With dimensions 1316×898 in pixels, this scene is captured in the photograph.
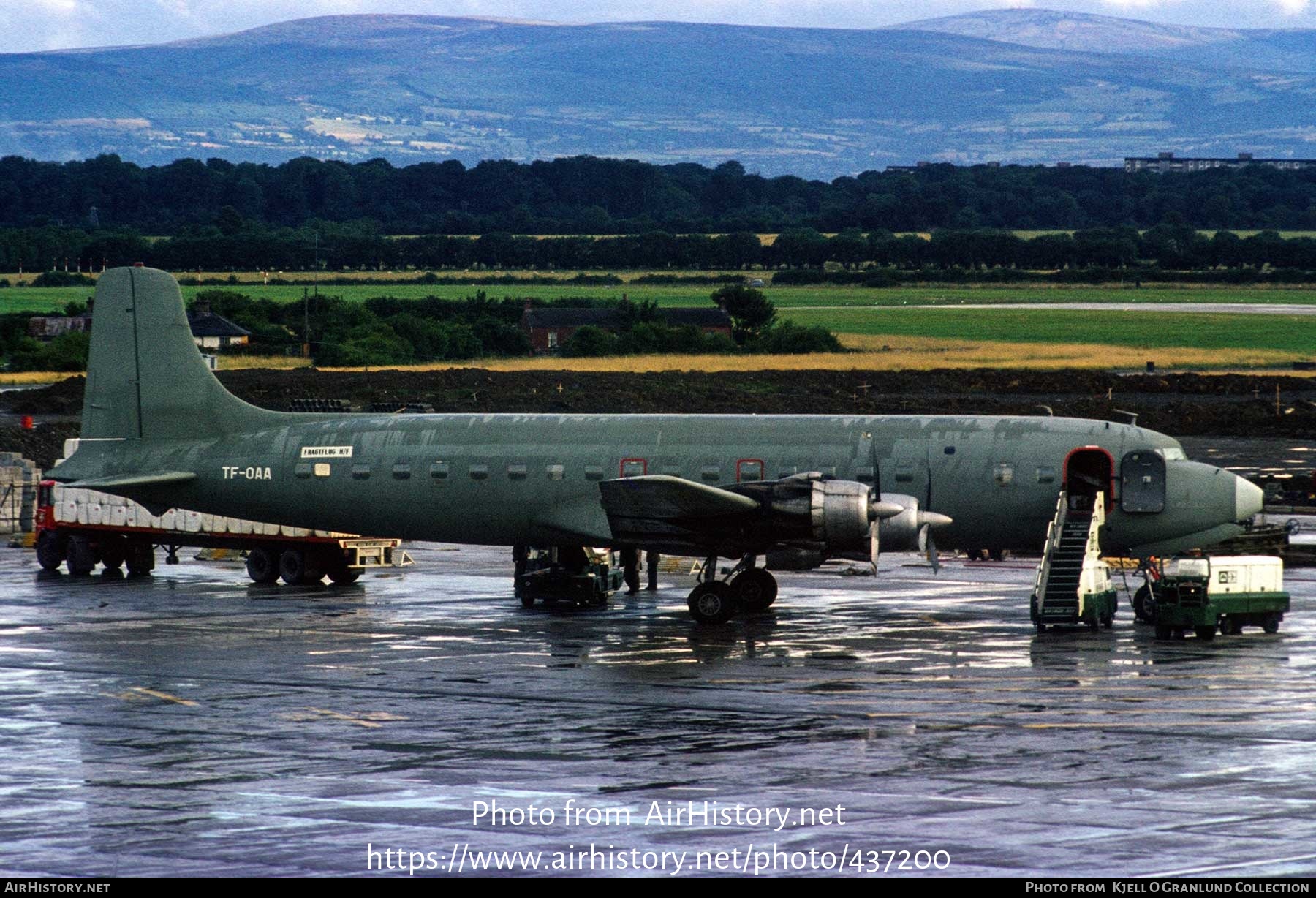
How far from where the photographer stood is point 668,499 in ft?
132

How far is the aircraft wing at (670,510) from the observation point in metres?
39.4

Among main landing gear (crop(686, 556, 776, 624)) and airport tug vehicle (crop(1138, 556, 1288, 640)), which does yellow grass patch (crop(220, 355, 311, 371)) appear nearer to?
main landing gear (crop(686, 556, 776, 624))

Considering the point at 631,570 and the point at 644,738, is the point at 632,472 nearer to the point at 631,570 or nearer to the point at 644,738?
the point at 631,570

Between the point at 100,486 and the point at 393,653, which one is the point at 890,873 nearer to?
the point at 393,653

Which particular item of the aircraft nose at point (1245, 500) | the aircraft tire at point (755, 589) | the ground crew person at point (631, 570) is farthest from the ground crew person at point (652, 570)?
the aircraft nose at point (1245, 500)

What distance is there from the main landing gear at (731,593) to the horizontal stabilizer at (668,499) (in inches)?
70.8

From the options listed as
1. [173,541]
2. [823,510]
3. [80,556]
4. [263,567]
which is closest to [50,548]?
[80,556]

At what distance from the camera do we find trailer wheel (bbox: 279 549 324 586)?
49.2m

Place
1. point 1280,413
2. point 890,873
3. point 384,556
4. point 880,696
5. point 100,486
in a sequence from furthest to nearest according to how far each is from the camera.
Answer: point 1280,413 < point 384,556 < point 100,486 < point 880,696 < point 890,873

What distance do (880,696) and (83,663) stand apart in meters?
15.6

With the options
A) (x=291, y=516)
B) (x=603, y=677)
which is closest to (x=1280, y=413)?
(x=291, y=516)

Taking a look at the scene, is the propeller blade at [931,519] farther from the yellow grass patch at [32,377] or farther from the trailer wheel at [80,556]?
the yellow grass patch at [32,377]

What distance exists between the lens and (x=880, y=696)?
30.6 meters

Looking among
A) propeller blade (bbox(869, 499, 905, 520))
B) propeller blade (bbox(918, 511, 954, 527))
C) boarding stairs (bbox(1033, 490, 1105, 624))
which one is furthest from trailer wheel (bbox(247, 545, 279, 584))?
boarding stairs (bbox(1033, 490, 1105, 624))
